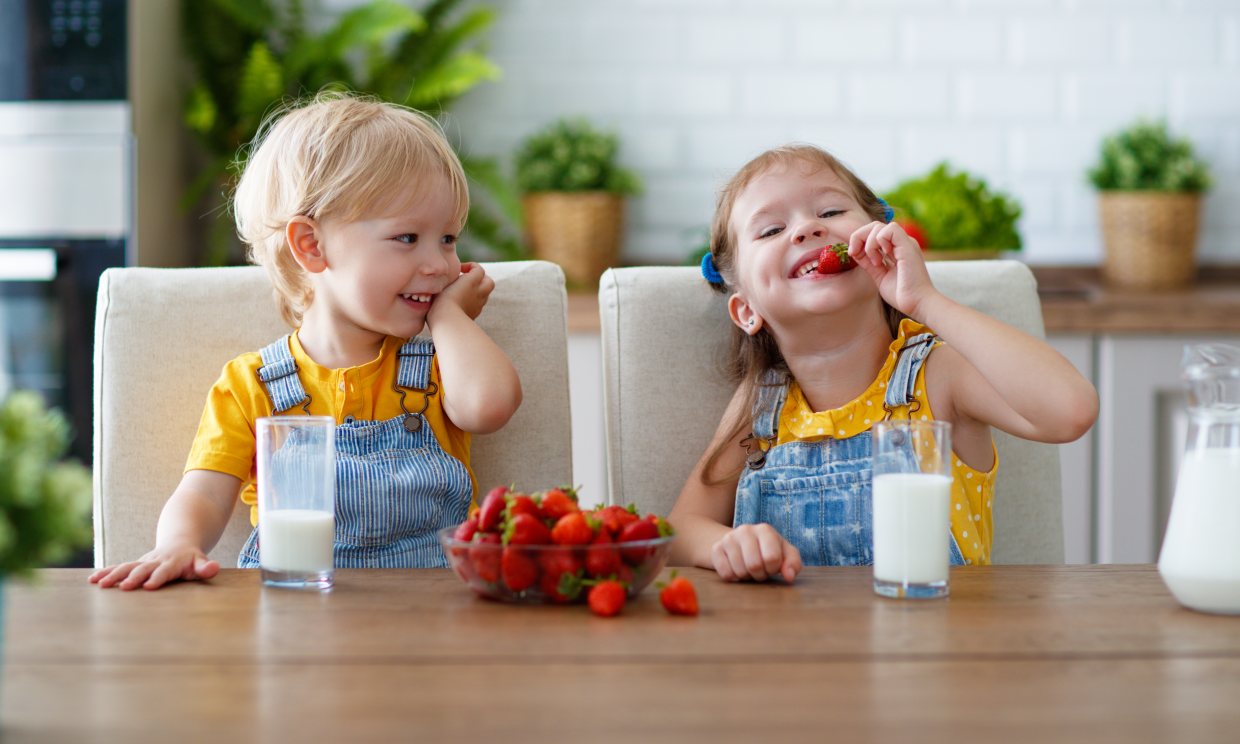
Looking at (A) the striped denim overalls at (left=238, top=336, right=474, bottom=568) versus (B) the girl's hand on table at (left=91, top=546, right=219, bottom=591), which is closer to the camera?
(B) the girl's hand on table at (left=91, top=546, right=219, bottom=591)

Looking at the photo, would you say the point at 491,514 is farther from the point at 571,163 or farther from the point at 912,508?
the point at 571,163

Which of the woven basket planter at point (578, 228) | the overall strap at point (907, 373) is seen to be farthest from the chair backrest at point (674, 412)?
the woven basket planter at point (578, 228)

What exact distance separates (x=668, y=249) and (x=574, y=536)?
2.39 metres

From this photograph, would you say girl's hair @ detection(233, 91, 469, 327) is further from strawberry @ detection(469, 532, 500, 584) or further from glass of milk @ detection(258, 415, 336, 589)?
strawberry @ detection(469, 532, 500, 584)

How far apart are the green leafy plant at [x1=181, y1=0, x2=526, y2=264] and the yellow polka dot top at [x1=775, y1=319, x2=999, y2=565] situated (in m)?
1.55

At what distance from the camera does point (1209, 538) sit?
1.19 m

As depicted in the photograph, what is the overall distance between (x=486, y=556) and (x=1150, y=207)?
2496 mm

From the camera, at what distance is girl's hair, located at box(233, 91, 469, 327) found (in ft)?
5.79

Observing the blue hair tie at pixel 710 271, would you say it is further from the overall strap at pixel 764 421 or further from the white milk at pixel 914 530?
the white milk at pixel 914 530

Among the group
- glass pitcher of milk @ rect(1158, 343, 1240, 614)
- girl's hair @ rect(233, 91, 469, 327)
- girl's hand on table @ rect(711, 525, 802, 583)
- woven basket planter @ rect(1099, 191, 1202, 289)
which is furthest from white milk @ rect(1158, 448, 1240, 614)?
woven basket planter @ rect(1099, 191, 1202, 289)

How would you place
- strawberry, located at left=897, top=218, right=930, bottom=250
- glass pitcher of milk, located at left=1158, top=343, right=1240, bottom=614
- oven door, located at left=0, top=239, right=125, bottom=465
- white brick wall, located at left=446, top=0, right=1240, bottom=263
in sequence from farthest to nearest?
white brick wall, located at left=446, top=0, right=1240, bottom=263, oven door, located at left=0, top=239, right=125, bottom=465, strawberry, located at left=897, top=218, right=930, bottom=250, glass pitcher of milk, located at left=1158, top=343, right=1240, bottom=614

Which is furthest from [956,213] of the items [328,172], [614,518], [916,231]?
[614,518]

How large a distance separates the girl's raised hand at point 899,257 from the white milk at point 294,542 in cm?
77

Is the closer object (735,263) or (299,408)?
(299,408)
